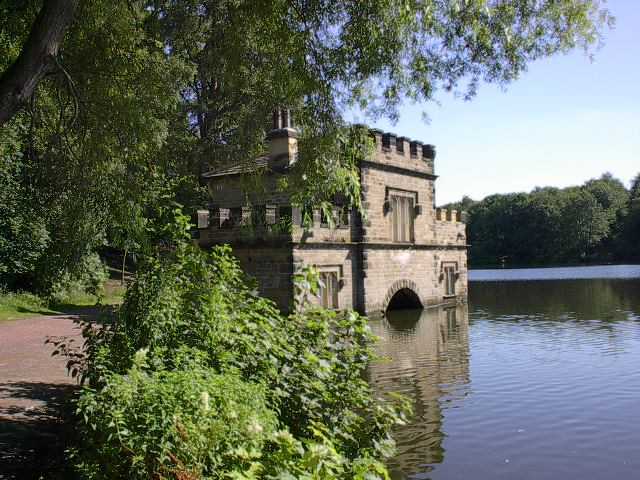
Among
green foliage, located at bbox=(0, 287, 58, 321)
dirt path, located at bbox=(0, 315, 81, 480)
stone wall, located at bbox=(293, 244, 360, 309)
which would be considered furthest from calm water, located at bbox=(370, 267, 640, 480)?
green foliage, located at bbox=(0, 287, 58, 321)

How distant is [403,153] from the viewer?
24531mm

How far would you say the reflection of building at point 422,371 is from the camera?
27.0 ft

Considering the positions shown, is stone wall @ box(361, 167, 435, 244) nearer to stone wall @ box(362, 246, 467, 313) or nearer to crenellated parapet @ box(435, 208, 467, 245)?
stone wall @ box(362, 246, 467, 313)

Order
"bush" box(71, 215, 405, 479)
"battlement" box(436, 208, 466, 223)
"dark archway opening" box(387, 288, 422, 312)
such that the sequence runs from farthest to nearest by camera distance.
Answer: "battlement" box(436, 208, 466, 223) < "dark archway opening" box(387, 288, 422, 312) < "bush" box(71, 215, 405, 479)

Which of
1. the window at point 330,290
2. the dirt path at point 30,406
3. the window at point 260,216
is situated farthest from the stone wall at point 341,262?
the dirt path at point 30,406

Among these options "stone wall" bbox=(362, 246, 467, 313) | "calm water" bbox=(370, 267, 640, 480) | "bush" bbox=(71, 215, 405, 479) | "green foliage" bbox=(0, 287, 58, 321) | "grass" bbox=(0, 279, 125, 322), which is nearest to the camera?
"bush" bbox=(71, 215, 405, 479)

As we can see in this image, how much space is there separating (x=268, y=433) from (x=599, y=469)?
5.13 metres

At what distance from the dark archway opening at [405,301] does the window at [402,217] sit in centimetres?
216

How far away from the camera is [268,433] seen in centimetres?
406

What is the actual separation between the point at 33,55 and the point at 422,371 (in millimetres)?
9556

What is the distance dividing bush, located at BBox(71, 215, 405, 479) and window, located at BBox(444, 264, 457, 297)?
2129cm

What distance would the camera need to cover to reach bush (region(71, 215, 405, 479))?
150 inches

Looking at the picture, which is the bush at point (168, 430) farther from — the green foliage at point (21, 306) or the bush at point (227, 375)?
the green foliage at point (21, 306)

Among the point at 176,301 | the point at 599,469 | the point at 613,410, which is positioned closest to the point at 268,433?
the point at 176,301
